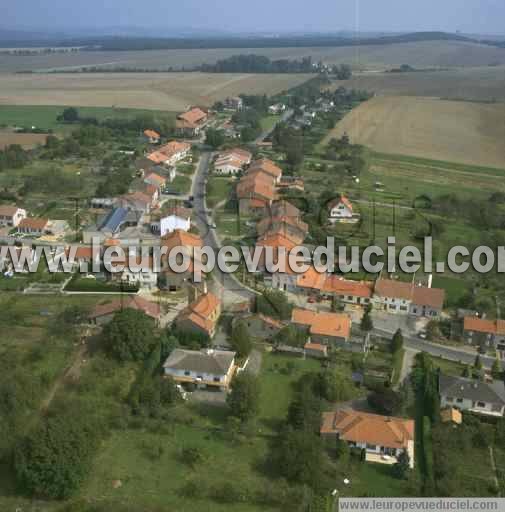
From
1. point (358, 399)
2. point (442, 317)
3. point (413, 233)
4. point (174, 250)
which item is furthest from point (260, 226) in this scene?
point (358, 399)

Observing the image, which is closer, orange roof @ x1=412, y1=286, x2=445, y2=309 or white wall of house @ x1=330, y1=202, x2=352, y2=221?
orange roof @ x1=412, y1=286, x2=445, y2=309

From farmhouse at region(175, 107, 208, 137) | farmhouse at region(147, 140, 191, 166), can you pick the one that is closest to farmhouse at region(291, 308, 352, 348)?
farmhouse at region(147, 140, 191, 166)

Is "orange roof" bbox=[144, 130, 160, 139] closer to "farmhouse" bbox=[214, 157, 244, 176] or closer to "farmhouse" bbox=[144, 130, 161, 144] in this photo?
"farmhouse" bbox=[144, 130, 161, 144]

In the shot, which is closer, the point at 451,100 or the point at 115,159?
the point at 115,159

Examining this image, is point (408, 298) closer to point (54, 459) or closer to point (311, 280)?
point (311, 280)

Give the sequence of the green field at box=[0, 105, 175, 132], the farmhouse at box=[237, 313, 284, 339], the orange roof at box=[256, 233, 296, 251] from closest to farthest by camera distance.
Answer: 1. the farmhouse at box=[237, 313, 284, 339]
2. the orange roof at box=[256, 233, 296, 251]
3. the green field at box=[0, 105, 175, 132]

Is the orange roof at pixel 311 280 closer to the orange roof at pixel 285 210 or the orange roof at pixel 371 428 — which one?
the orange roof at pixel 285 210

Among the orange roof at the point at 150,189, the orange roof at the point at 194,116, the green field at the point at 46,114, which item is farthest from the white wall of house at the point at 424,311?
the green field at the point at 46,114

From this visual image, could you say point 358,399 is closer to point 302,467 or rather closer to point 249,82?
point 302,467
